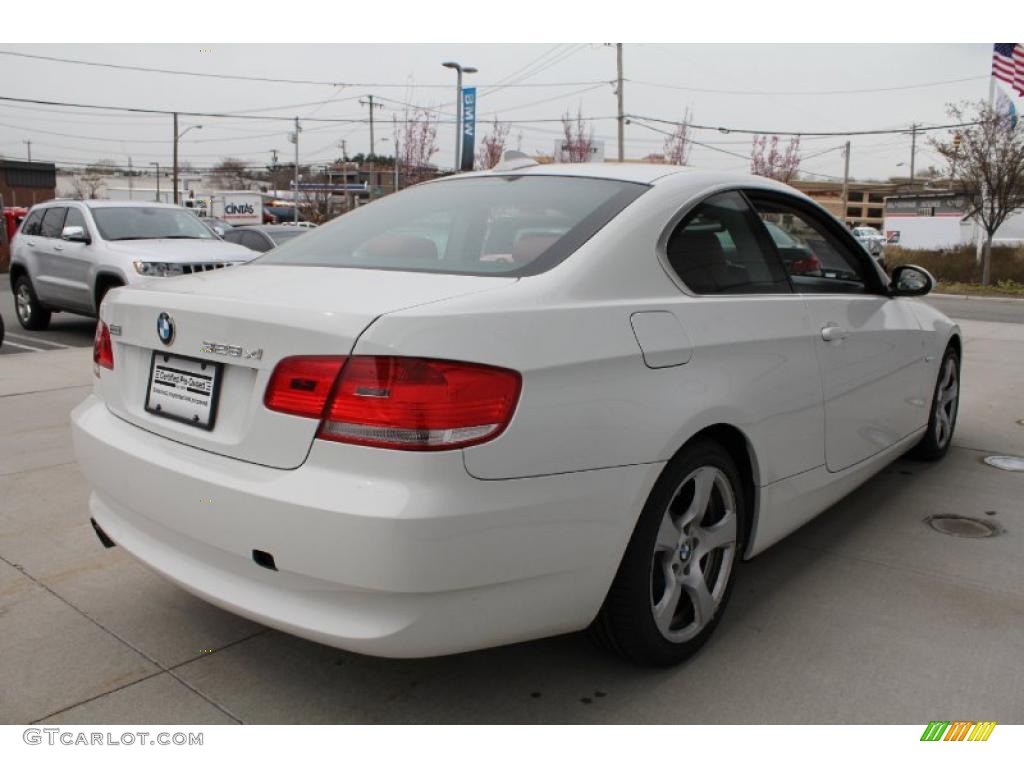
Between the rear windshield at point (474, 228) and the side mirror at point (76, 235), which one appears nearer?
the rear windshield at point (474, 228)

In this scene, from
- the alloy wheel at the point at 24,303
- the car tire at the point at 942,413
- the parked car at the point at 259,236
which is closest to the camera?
the car tire at the point at 942,413

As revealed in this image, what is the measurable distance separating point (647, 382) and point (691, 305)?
0.41 meters

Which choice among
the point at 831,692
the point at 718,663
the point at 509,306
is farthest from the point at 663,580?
the point at 509,306

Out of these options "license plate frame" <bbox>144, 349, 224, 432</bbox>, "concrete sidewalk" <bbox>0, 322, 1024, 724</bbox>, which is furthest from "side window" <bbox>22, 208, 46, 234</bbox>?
"license plate frame" <bbox>144, 349, 224, 432</bbox>

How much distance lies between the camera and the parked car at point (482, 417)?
208cm

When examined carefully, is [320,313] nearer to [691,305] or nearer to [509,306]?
[509,306]

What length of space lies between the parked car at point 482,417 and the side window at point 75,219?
880 centimetres

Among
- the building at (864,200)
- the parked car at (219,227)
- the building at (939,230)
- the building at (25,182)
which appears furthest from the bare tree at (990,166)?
the building at (864,200)

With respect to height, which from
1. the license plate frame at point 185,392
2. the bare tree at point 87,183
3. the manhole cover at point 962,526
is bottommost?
the manhole cover at point 962,526

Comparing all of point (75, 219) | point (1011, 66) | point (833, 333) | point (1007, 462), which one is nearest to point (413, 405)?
point (833, 333)

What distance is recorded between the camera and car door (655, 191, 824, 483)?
8.61ft

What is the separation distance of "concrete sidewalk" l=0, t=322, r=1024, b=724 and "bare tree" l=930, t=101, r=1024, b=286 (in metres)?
22.9

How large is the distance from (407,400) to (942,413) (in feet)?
13.5

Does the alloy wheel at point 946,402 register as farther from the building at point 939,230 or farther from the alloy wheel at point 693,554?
the building at point 939,230
